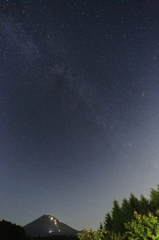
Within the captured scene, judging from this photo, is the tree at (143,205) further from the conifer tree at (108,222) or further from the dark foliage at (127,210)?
the conifer tree at (108,222)

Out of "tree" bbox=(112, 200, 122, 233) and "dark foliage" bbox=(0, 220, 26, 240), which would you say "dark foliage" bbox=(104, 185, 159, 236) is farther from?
"dark foliage" bbox=(0, 220, 26, 240)

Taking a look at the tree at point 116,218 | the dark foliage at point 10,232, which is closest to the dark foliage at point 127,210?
the tree at point 116,218

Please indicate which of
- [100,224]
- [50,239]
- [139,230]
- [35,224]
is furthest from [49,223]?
[139,230]

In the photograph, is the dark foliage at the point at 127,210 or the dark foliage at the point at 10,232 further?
the dark foliage at the point at 127,210

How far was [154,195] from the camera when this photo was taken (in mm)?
29312

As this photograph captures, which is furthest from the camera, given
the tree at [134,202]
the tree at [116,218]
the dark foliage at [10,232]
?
the tree at [134,202]

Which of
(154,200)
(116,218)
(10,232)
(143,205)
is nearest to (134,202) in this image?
(143,205)

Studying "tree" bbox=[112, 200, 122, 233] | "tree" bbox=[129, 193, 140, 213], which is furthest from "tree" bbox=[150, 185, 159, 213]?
"tree" bbox=[112, 200, 122, 233]

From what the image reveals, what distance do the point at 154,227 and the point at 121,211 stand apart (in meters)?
16.0

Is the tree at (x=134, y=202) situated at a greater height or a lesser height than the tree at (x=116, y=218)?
greater

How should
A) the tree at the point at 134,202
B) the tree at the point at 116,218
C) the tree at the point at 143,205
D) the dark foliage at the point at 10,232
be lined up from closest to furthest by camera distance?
the dark foliage at the point at 10,232 < the tree at the point at 116,218 < the tree at the point at 143,205 < the tree at the point at 134,202

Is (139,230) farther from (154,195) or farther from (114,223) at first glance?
(154,195)

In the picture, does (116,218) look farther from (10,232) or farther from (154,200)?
(10,232)

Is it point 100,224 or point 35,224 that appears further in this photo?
point 35,224
